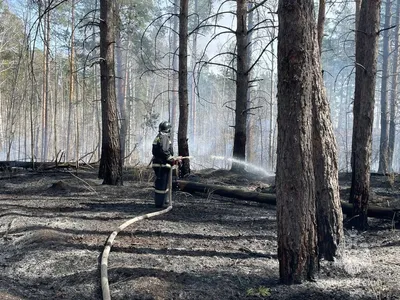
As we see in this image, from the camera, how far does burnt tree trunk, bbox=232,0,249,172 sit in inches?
426

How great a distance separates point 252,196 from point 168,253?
116 inches

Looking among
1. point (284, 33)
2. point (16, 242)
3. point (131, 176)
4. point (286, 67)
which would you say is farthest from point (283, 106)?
point (131, 176)

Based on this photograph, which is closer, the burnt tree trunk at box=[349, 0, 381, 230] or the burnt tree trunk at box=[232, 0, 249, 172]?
the burnt tree trunk at box=[349, 0, 381, 230]

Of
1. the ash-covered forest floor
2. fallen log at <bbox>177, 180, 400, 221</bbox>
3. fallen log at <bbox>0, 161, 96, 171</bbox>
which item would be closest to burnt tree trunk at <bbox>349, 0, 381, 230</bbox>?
fallen log at <bbox>177, 180, 400, 221</bbox>

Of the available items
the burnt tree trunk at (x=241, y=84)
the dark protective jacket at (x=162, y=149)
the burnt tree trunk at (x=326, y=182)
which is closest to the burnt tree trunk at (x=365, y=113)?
the burnt tree trunk at (x=326, y=182)

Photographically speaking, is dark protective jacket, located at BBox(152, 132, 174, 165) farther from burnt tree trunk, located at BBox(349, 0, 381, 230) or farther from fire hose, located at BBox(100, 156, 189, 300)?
burnt tree trunk, located at BBox(349, 0, 381, 230)

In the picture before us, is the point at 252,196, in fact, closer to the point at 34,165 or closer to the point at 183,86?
the point at 183,86

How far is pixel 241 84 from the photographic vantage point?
11258 mm

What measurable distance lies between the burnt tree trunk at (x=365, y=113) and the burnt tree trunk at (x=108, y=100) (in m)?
5.57

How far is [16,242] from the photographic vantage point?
16.4 ft

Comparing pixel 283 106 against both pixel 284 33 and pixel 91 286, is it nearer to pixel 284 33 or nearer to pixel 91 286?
pixel 284 33

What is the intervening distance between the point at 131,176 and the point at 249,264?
24.8ft

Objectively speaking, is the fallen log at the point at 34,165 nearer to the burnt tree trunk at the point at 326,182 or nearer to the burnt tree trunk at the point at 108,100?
the burnt tree trunk at the point at 108,100

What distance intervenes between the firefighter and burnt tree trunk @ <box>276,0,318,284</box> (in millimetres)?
3476
